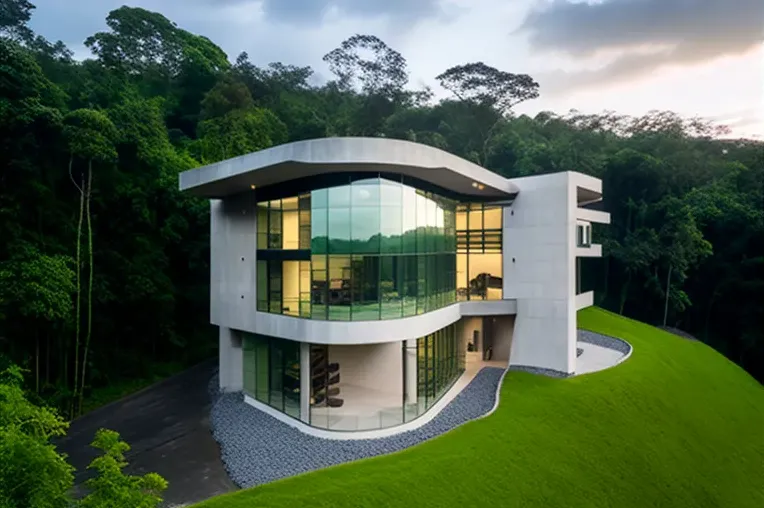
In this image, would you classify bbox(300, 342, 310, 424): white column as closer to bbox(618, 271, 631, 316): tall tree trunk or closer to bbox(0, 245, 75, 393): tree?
bbox(0, 245, 75, 393): tree

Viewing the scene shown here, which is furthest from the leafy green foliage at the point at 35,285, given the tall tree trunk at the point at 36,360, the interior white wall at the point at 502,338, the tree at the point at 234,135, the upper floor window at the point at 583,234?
the upper floor window at the point at 583,234

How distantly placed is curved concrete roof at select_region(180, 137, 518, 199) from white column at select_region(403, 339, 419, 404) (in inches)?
221

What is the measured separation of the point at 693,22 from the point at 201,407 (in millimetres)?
24552

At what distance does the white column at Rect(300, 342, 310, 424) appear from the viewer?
15.2 meters

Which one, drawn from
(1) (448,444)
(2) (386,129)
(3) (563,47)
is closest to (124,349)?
(1) (448,444)

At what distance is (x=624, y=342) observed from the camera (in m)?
25.0

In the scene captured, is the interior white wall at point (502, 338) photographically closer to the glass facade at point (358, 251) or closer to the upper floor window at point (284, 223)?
the glass facade at point (358, 251)

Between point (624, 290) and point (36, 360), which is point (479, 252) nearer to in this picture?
point (36, 360)

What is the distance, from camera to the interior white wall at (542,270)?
1872cm

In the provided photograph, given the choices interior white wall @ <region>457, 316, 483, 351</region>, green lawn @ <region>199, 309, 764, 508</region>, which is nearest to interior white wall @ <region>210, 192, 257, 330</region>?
green lawn @ <region>199, 309, 764, 508</region>

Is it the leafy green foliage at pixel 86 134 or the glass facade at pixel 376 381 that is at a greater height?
the leafy green foliage at pixel 86 134

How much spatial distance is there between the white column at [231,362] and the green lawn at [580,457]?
31.3 feet

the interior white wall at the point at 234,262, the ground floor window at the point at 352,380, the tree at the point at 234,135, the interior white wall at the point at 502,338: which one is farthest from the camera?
the tree at the point at 234,135

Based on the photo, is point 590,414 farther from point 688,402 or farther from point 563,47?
point 563,47
